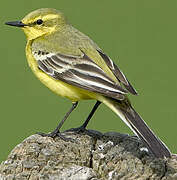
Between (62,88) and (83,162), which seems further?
(62,88)

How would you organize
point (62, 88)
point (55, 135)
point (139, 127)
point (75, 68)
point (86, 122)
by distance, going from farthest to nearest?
point (86, 122)
point (62, 88)
point (75, 68)
point (55, 135)
point (139, 127)

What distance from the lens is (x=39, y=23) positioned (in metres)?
11.2

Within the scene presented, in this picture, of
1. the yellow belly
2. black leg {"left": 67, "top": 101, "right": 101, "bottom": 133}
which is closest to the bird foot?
black leg {"left": 67, "top": 101, "right": 101, "bottom": 133}

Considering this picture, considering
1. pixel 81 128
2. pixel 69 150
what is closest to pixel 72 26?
pixel 81 128

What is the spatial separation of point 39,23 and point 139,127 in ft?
11.1

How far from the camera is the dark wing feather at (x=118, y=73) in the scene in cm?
970

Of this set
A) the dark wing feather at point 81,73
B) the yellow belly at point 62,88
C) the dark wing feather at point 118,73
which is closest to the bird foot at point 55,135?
the yellow belly at point 62,88

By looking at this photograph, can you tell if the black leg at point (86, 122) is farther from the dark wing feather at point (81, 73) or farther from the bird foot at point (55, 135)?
the dark wing feather at point (81, 73)

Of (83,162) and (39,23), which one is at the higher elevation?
(39,23)

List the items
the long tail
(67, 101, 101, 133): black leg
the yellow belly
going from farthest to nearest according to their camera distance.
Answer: (67, 101, 101, 133): black leg, the yellow belly, the long tail

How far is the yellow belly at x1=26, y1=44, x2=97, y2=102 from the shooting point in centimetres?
1011

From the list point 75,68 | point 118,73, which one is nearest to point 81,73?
point 75,68

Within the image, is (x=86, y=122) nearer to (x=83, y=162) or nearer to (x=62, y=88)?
(x=62, y=88)

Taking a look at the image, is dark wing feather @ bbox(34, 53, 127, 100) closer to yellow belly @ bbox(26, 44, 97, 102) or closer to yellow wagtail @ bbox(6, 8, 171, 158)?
yellow wagtail @ bbox(6, 8, 171, 158)
